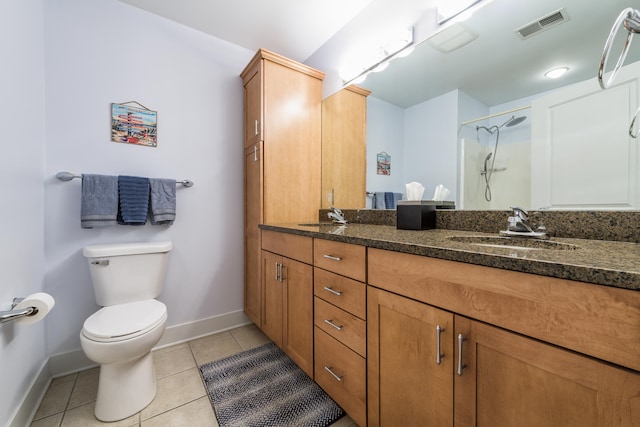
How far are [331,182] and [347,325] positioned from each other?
132cm

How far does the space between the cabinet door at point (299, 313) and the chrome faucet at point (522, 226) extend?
35.0 inches

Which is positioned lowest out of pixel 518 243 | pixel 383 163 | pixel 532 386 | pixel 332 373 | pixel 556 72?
pixel 332 373

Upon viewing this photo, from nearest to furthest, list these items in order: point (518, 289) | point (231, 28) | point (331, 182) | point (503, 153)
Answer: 1. point (518, 289)
2. point (503, 153)
3. point (231, 28)
4. point (331, 182)

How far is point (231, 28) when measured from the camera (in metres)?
1.97

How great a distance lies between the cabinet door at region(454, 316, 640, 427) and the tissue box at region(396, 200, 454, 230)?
664mm

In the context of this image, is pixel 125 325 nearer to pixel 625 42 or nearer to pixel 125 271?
pixel 125 271

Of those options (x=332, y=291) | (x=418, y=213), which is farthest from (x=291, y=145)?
→ (x=332, y=291)

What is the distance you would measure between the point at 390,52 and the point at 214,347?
2.38 m

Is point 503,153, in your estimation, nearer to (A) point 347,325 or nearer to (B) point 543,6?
(B) point 543,6

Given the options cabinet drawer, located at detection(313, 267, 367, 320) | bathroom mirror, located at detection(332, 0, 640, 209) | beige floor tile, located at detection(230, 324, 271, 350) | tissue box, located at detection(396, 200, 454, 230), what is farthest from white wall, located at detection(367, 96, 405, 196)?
beige floor tile, located at detection(230, 324, 271, 350)

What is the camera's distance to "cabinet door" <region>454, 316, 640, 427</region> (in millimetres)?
473

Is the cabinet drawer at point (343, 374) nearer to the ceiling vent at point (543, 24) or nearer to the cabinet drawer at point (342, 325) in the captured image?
the cabinet drawer at point (342, 325)

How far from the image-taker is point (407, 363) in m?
0.82

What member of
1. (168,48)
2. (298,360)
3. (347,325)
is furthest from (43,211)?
(347,325)
